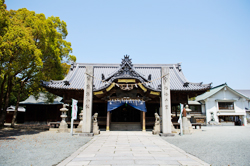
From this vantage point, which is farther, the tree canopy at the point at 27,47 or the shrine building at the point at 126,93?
the shrine building at the point at 126,93

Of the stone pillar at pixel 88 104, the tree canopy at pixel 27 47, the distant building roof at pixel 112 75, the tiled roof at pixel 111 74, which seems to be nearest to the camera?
the tree canopy at pixel 27 47

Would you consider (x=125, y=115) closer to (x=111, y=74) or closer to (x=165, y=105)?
(x=111, y=74)

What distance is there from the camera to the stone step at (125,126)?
695 inches

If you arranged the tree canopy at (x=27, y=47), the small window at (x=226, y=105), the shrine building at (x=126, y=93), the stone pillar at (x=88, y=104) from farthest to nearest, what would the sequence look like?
the small window at (x=226, y=105)
the shrine building at (x=126, y=93)
the stone pillar at (x=88, y=104)
the tree canopy at (x=27, y=47)

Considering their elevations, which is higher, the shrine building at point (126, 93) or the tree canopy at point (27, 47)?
the tree canopy at point (27, 47)

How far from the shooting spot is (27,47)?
12016 mm

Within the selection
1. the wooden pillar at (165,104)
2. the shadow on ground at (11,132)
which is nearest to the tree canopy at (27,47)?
the shadow on ground at (11,132)

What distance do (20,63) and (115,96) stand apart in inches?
333

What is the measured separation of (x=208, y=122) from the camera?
117 ft

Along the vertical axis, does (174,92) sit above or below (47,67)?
below

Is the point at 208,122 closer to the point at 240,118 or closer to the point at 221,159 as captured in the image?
the point at 240,118

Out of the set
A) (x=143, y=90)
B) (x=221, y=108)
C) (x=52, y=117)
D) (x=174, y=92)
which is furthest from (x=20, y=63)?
(x=221, y=108)

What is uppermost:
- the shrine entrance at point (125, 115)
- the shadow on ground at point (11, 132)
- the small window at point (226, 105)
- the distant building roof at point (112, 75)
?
the distant building roof at point (112, 75)

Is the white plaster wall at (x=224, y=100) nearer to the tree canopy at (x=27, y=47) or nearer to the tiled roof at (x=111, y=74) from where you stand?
the tiled roof at (x=111, y=74)
